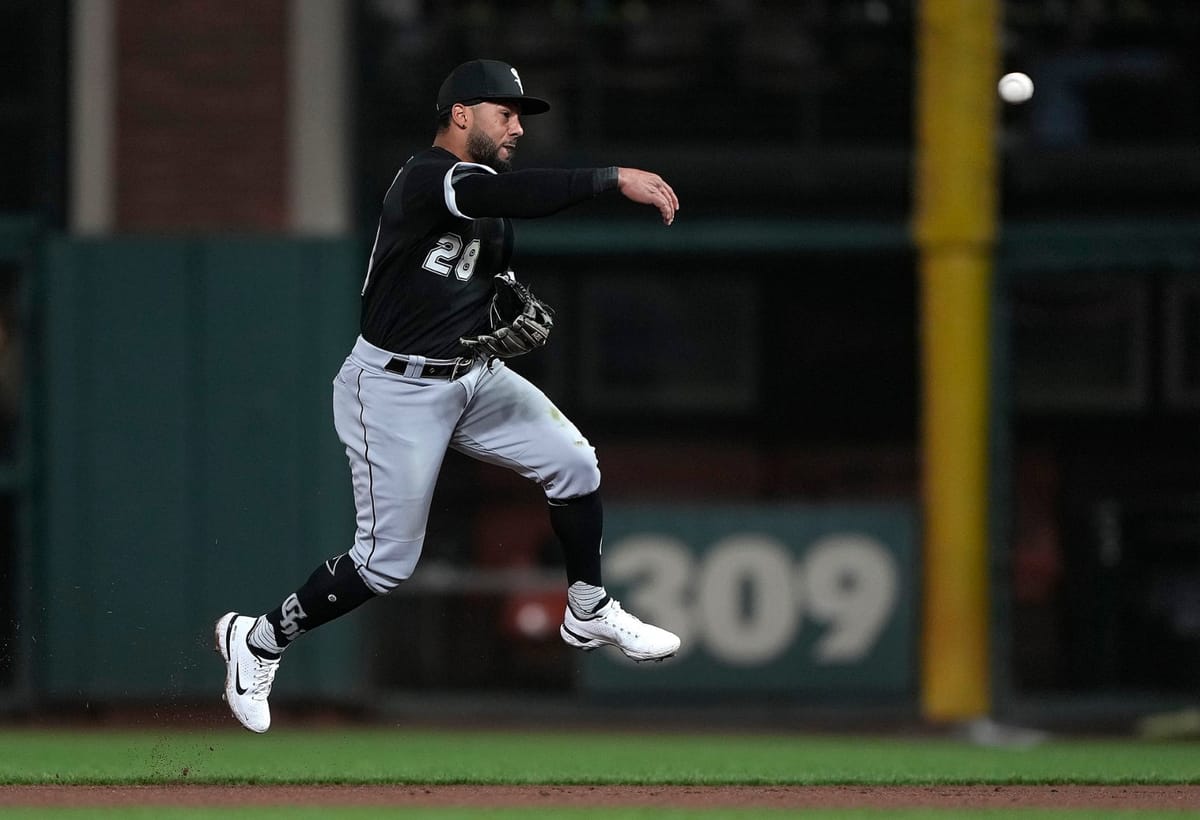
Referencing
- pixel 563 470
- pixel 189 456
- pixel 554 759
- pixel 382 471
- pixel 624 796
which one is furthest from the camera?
pixel 189 456

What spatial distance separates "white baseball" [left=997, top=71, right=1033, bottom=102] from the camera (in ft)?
37.0

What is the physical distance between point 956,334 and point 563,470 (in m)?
4.41

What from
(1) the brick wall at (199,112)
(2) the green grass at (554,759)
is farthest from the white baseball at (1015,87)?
(1) the brick wall at (199,112)

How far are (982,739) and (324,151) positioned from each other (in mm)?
4411

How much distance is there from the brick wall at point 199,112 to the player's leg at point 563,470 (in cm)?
427

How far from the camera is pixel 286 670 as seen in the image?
11117 mm

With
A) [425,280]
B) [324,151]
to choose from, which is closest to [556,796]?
[425,280]

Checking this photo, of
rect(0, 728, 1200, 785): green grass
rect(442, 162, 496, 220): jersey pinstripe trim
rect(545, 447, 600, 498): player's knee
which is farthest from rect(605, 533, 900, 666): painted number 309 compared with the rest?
rect(442, 162, 496, 220): jersey pinstripe trim

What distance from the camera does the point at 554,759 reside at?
9.36 metres

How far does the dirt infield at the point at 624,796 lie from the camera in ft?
23.2

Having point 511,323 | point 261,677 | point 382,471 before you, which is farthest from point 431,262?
point 261,677

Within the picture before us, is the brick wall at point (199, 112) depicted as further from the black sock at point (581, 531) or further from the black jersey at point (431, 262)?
the black sock at point (581, 531)

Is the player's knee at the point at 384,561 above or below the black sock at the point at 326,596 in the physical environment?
above

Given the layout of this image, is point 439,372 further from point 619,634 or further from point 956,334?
point 956,334
